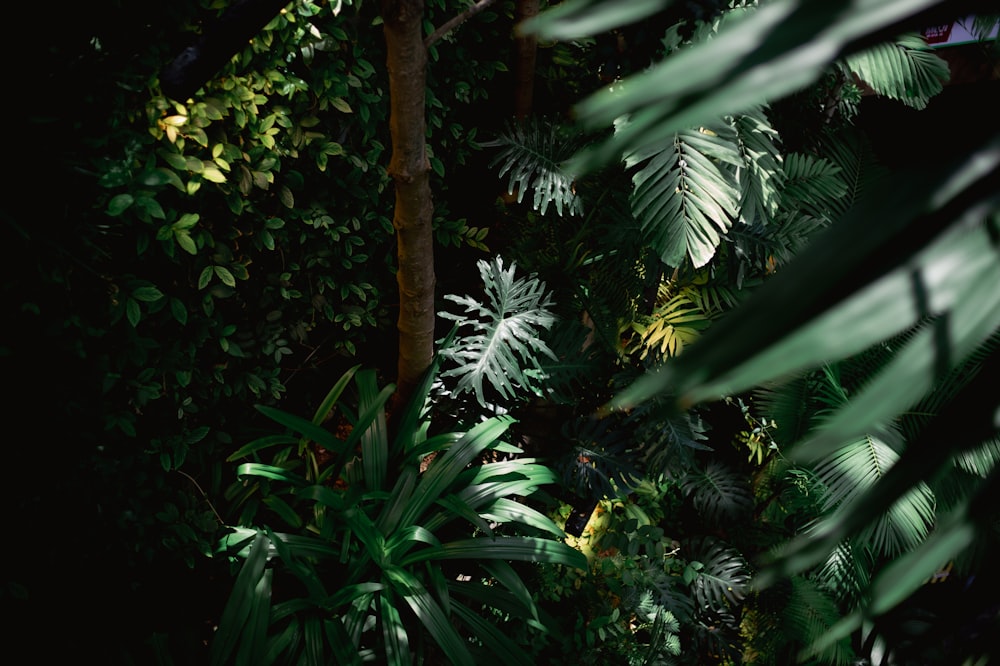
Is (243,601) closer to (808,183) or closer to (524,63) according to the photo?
(524,63)

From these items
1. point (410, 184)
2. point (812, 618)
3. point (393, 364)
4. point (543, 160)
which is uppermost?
point (543, 160)

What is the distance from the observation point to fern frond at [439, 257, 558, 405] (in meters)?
2.00

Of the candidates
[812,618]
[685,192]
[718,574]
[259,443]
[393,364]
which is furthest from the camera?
[393,364]

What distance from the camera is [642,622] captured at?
2.44 meters

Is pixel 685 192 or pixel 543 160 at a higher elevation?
pixel 543 160

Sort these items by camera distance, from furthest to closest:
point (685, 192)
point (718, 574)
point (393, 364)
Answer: point (393, 364) < point (718, 574) < point (685, 192)

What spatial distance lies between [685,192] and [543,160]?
63 cm

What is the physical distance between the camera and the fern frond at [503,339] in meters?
2.00

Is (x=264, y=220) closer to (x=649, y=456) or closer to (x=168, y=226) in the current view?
(x=168, y=226)

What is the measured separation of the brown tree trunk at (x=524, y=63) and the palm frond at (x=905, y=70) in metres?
1.05

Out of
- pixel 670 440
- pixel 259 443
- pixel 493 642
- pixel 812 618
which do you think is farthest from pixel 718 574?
pixel 259 443

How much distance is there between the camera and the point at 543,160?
2.10 meters

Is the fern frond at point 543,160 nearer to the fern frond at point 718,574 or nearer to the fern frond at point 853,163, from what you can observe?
the fern frond at point 853,163

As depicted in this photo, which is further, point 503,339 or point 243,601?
point 503,339
